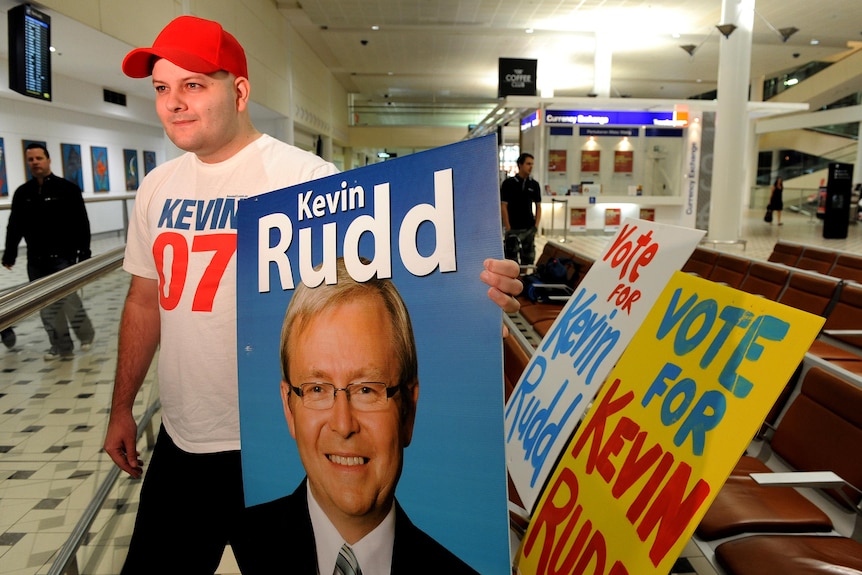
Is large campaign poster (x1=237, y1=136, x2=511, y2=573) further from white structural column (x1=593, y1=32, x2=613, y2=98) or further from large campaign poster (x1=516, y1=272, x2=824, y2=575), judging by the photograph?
white structural column (x1=593, y1=32, x2=613, y2=98)

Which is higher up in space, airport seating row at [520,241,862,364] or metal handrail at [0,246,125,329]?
metal handrail at [0,246,125,329]

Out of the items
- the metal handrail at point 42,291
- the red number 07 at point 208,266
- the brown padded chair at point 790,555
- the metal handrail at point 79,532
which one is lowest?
the metal handrail at point 79,532

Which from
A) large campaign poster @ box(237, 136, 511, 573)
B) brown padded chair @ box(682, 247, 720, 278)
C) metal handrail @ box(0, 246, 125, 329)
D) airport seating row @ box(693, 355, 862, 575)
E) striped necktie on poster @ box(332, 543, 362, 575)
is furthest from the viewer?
brown padded chair @ box(682, 247, 720, 278)

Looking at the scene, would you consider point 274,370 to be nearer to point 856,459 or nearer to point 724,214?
point 856,459

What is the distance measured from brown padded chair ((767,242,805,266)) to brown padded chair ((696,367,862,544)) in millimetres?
4398

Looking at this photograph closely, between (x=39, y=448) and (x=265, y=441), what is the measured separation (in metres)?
2.04

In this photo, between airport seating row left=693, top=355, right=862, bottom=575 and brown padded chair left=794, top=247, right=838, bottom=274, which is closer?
airport seating row left=693, top=355, right=862, bottom=575

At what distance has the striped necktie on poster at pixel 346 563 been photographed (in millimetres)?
978

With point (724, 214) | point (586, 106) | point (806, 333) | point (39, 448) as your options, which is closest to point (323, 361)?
point (806, 333)

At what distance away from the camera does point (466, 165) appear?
2.80 feet

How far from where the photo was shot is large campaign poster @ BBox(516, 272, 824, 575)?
3.52ft

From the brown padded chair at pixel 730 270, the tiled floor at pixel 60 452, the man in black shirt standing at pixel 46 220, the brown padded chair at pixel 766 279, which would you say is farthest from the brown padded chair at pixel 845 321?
the man in black shirt standing at pixel 46 220

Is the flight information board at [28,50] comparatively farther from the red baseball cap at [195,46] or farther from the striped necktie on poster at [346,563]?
the striped necktie on poster at [346,563]

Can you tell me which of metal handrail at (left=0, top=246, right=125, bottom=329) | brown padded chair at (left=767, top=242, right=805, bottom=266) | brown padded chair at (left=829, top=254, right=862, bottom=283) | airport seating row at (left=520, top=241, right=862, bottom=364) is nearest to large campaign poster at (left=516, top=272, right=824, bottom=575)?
metal handrail at (left=0, top=246, right=125, bottom=329)
